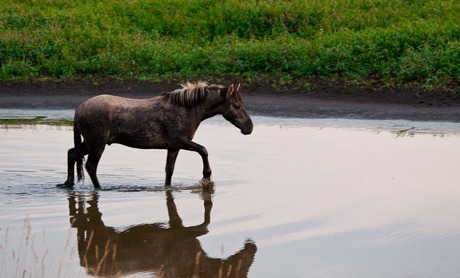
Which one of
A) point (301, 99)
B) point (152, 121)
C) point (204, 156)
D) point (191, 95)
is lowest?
point (204, 156)

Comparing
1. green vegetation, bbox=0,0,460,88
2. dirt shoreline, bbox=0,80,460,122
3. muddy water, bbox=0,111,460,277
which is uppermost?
green vegetation, bbox=0,0,460,88

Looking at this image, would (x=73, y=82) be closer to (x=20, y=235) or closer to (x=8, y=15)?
(x=8, y=15)

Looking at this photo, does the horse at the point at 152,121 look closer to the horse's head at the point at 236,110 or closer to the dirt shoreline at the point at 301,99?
the horse's head at the point at 236,110

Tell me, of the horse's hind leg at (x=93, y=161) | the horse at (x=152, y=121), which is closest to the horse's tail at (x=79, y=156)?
the horse at (x=152, y=121)

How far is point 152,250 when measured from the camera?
924cm

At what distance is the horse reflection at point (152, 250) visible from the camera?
8.49m

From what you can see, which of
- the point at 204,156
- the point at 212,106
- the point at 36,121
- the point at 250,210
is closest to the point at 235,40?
the point at 36,121

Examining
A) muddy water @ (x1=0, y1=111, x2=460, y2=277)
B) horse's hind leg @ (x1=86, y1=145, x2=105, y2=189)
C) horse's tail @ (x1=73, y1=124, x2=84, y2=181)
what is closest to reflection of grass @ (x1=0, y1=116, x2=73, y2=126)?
muddy water @ (x1=0, y1=111, x2=460, y2=277)

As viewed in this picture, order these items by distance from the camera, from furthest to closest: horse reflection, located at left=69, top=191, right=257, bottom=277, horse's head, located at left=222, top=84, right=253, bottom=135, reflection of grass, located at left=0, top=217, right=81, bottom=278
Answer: horse's head, located at left=222, top=84, right=253, bottom=135 < horse reflection, located at left=69, top=191, right=257, bottom=277 < reflection of grass, located at left=0, top=217, right=81, bottom=278

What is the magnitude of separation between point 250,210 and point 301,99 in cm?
884

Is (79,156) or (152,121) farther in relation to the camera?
(79,156)

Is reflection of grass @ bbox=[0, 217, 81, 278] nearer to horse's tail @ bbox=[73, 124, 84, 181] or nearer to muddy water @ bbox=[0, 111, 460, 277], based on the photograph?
muddy water @ bbox=[0, 111, 460, 277]

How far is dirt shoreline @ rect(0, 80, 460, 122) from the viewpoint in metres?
18.1

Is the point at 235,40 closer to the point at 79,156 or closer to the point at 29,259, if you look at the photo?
the point at 79,156
